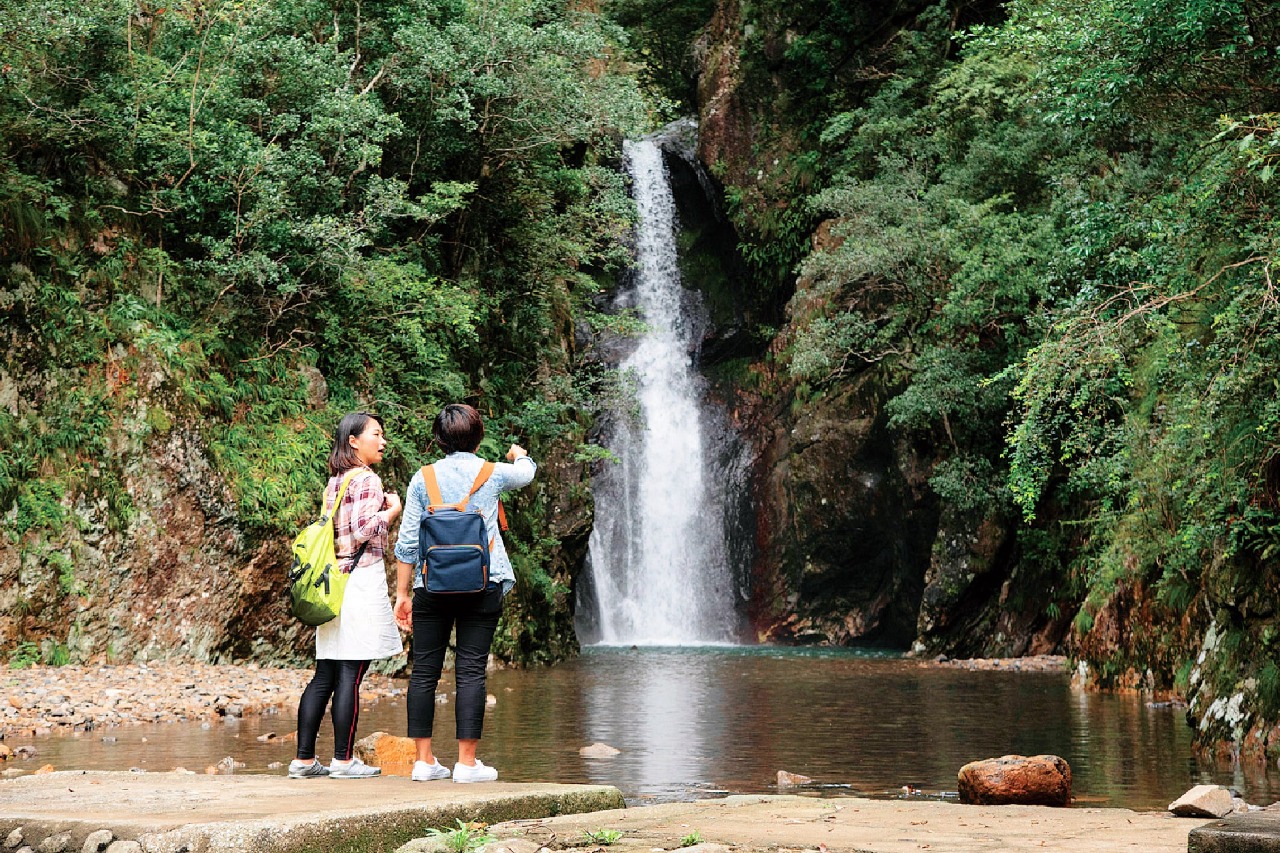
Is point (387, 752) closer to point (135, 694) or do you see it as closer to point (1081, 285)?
point (135, 694)

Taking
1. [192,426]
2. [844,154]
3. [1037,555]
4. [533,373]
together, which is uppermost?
[844,154]

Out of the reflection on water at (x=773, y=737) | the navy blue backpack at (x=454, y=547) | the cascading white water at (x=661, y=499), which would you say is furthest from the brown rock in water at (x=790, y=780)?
the cascading white water at (x=661, y=499)

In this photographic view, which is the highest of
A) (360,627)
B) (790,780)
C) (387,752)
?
(360,627)

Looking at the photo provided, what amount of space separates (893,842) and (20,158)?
1488 centimetres

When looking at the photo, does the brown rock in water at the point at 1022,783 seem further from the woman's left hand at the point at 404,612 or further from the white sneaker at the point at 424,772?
the woman's left hand at the point at 404,612

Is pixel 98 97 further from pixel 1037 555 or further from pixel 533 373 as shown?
pixel 1037 555

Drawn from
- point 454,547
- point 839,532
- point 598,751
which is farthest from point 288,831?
point 839,532

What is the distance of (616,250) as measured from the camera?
2300 centimetres

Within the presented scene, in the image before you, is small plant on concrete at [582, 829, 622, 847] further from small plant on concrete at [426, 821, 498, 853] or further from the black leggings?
the black leggings

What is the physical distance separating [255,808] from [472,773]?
5.09 feet

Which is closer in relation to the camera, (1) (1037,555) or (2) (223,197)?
(2) (223,197)

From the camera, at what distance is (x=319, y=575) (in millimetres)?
6074

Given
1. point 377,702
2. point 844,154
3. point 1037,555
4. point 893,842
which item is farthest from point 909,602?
point 893,842

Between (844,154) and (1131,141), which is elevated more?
(844,154)
